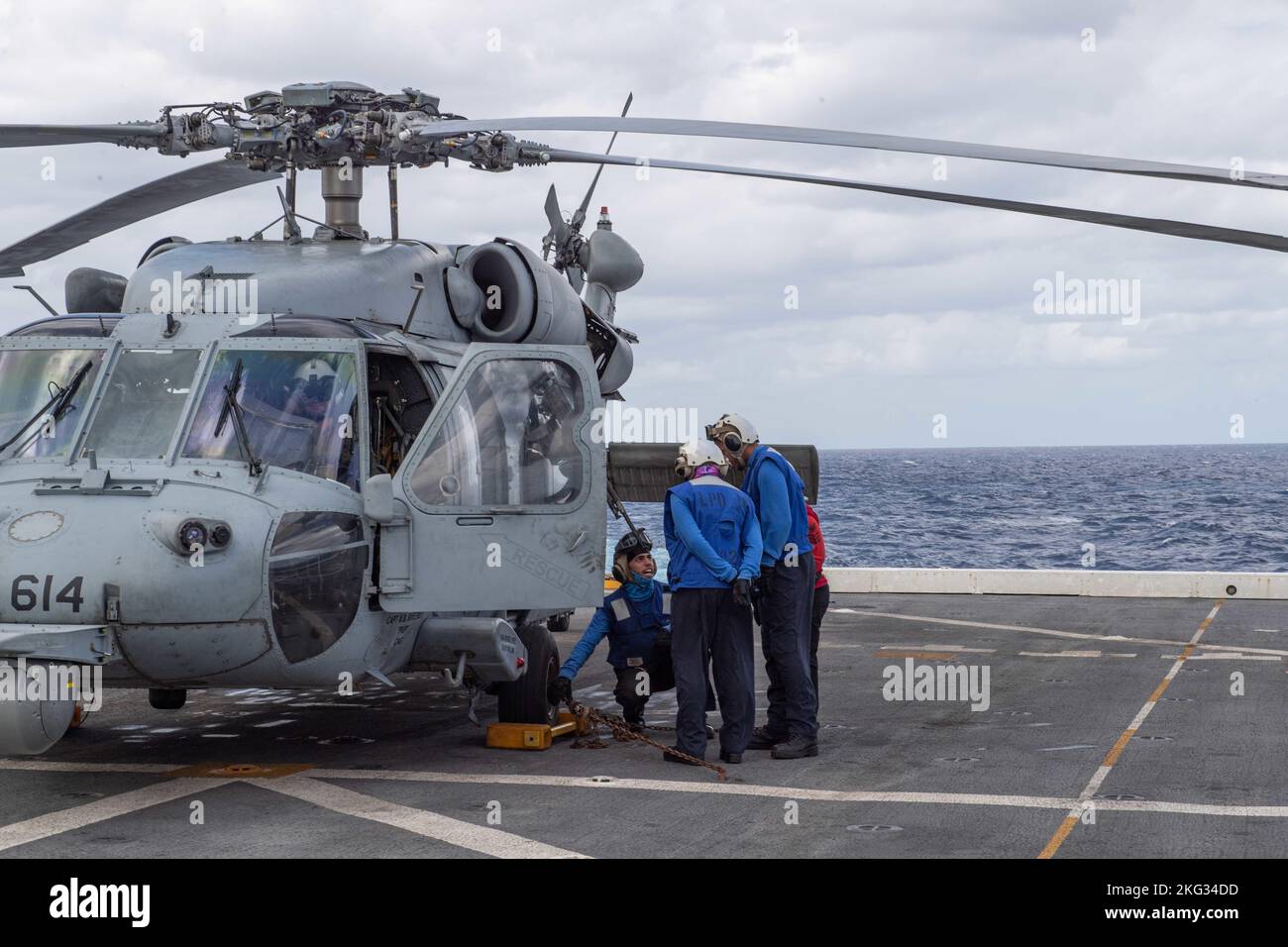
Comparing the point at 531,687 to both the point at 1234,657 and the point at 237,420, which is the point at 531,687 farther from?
the point at 1234,657

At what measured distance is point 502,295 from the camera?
10594mm

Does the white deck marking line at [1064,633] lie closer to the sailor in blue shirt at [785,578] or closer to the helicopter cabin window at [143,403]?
the sailor in blue shirt at [785,578]

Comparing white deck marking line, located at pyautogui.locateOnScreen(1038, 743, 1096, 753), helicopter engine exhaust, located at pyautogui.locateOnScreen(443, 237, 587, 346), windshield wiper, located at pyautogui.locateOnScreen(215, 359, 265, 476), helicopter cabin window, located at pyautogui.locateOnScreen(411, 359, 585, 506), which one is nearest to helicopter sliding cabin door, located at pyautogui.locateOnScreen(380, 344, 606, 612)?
helicopter cabin window, located at pyautogui.locateOnScreen(411, 359, 585, 506)

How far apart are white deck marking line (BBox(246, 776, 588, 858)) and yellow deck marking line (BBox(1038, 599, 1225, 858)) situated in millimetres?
2189

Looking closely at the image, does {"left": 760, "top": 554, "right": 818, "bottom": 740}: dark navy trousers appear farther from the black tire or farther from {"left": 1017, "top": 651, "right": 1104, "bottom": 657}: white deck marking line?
{"left": 1017, "top": 651, "right": 1104, "bottom": 657}: white deck marking line

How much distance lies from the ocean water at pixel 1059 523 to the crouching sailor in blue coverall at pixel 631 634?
21.3 m

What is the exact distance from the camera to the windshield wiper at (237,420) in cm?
837

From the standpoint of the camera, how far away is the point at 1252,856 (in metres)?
6.88

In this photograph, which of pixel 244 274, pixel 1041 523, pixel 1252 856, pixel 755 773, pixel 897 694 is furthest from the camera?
pixel 1041 523

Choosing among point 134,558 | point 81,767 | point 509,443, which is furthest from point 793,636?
point 81,767

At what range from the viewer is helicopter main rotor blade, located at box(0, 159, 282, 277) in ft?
35.3
